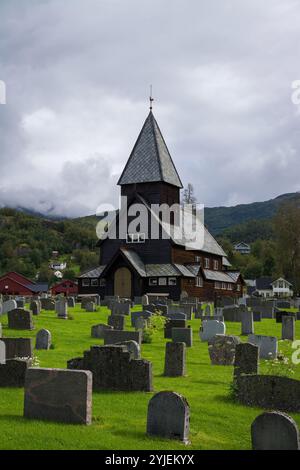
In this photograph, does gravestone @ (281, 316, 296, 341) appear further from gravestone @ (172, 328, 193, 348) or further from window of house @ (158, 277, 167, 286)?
window of house @ (158, 277, 167, 286)

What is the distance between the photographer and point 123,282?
60.4 metres

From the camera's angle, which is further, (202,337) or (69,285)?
(69,285)

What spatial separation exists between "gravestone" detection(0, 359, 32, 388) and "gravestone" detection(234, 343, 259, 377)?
5326 mm

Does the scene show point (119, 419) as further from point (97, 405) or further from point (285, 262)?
point (285, 262)

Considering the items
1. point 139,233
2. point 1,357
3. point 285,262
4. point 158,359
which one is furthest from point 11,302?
point 285,262

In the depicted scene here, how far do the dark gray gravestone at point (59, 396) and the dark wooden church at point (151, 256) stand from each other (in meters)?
45.5

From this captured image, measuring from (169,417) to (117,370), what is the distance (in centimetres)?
366

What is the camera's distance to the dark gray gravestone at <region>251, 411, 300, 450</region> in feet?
28.3

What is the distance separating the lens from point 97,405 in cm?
1190

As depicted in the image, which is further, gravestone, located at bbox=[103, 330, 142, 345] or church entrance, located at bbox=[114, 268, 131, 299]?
church entrance, located at bbox=[114, 268, 131, 299]

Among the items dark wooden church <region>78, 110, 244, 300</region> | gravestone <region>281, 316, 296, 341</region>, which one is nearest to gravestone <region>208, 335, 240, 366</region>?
gravestone <region>281, 316, 296, 341</region>

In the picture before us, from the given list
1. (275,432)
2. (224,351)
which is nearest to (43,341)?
(224,351)

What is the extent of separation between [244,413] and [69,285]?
86.2 meters
